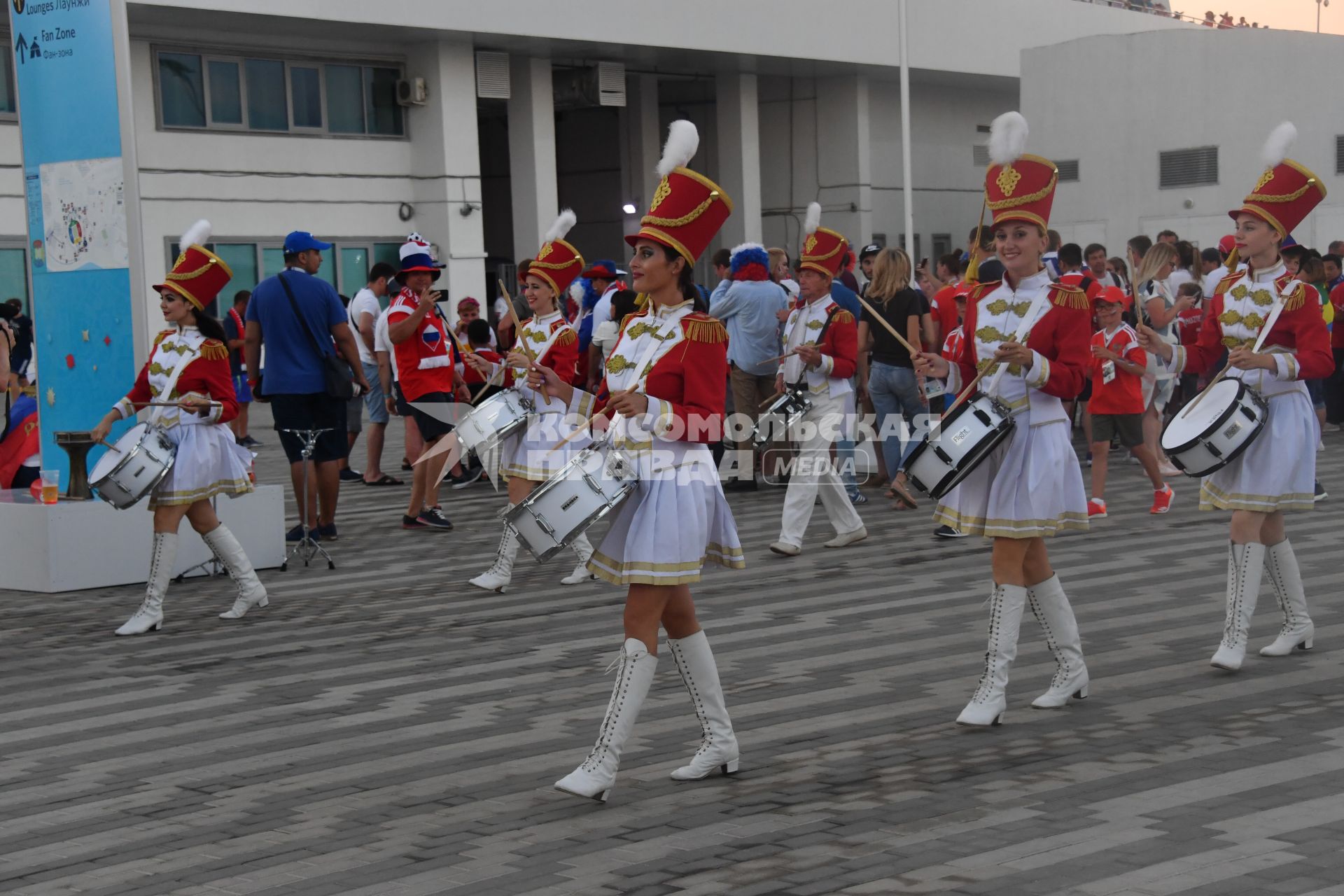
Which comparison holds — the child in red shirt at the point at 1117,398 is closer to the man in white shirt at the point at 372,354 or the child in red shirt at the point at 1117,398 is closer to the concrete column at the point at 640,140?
the man in white shirt at the point at 372,354

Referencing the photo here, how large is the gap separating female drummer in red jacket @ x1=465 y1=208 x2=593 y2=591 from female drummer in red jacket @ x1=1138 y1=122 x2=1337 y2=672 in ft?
12.0

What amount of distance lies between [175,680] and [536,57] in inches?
948

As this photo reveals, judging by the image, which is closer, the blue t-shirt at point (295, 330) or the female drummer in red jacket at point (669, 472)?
the female drummer in red jacket at point (669, 472)

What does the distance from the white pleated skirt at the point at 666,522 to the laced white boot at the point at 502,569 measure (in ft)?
13.8

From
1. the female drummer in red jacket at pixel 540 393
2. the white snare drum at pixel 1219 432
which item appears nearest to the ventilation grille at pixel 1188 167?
the female drummer in red jacket at pixel 540 393

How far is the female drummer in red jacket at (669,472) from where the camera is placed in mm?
5711

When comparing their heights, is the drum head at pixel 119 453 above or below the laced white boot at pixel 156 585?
above

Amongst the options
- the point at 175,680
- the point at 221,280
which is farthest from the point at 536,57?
the point at 175,680

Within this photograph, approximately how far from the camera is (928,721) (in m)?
6.62

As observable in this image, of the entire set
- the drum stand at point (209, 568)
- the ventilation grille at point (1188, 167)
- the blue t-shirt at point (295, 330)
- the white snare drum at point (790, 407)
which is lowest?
the drum stand at point (209, 568)

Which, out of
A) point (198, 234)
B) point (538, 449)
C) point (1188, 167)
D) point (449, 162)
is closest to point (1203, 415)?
point (538, 449)

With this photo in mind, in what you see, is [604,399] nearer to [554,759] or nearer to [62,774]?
[554,759]

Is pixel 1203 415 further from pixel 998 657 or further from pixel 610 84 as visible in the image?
pixel 610 84

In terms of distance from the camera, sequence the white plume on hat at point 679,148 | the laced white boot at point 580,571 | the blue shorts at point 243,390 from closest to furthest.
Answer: the white plume on hat at point 679,148 → the laced white boot at point 580,571 → the blue shorts at point 243,390
